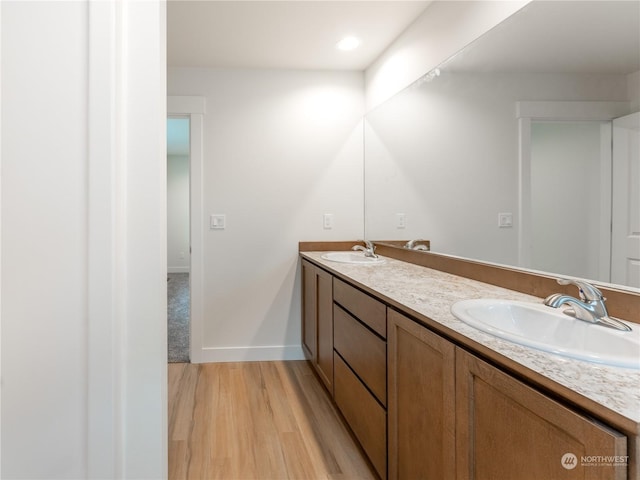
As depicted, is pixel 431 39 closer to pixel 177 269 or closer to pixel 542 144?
pixel 542 144

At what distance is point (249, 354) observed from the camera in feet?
10.5

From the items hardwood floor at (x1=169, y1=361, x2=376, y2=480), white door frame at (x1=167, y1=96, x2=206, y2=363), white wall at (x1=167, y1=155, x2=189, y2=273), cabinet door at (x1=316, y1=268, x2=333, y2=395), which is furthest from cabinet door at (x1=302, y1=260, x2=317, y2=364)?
white wall at (x1=167, y1=155, x2=189, y2=273)

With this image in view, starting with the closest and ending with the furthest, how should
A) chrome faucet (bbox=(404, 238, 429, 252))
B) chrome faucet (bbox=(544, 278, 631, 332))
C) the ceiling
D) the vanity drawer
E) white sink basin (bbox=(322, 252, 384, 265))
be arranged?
chrome faucet (bbox=(544, 278, 631, 332)) < the vanity drawer < the ceiling < chrome faucet (bbox=(404, 238, 429, 252)) < white sink basin (bbox=(322, 252, 384, 265))

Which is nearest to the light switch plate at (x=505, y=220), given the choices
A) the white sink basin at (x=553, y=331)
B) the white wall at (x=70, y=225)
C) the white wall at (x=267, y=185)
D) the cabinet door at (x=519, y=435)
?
the white sink basin at (x=553, y=331)

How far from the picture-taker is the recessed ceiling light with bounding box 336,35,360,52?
2.64 meters

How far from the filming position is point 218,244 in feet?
10.4

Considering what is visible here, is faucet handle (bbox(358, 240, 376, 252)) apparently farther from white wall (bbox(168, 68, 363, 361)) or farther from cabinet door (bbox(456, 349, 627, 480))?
cabinet door (bbox(456, 349, 627, 480))

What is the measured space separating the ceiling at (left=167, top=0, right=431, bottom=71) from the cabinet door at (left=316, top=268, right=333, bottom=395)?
1.48 meters

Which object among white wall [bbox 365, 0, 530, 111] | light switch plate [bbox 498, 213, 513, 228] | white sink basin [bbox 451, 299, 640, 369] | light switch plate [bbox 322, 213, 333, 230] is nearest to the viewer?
white sink basin [bbox 451, 299, 640, 369]

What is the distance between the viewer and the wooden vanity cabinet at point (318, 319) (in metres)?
2.31

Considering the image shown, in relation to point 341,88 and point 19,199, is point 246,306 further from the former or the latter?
point 19,199

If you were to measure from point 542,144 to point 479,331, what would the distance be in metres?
0.80

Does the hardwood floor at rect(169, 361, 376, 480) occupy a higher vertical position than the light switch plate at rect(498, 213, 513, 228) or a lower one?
lower

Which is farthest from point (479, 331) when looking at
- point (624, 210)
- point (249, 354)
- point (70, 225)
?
point (249, 354)
